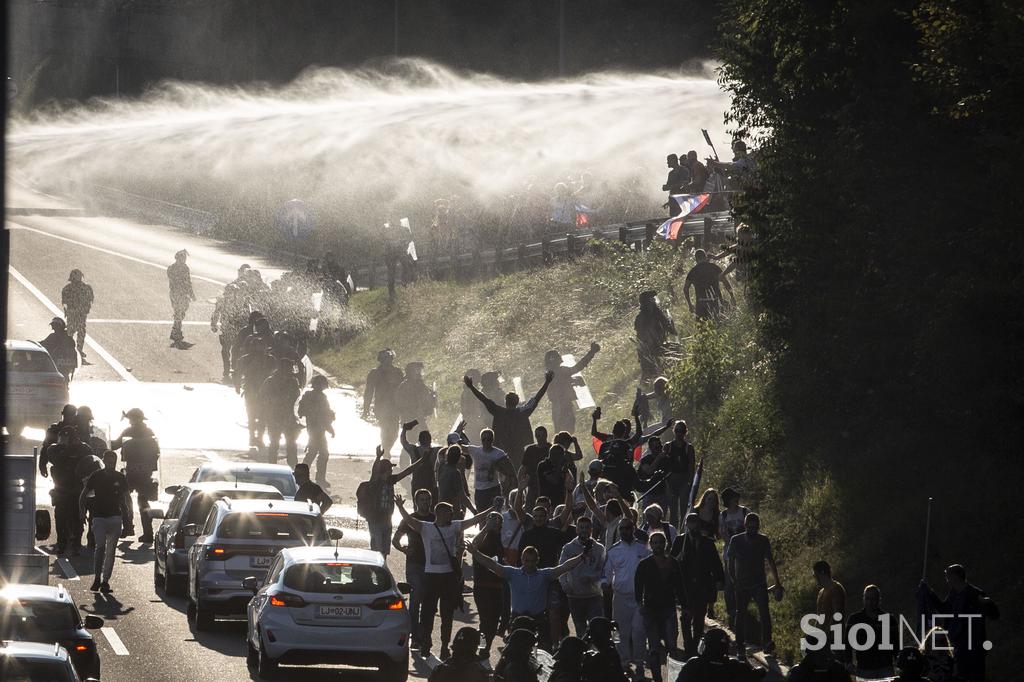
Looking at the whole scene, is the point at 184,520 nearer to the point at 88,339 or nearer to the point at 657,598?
the point at 657,598

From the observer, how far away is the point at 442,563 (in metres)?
17.1

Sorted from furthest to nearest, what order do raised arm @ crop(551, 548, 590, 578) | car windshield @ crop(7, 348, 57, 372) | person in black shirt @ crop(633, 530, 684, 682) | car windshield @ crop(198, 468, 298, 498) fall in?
car windshield @ crop(7, 348, 57, 372) → car windshield @ crop(198, 468, 298, 498) → person in black shirt @ crop(633, 530, 684, 682) → raised arm @ crop(551, 548, 590, 578)

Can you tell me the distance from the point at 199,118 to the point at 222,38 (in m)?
13.6

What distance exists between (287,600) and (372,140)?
145 ft

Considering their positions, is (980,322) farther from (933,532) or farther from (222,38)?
(222,38)

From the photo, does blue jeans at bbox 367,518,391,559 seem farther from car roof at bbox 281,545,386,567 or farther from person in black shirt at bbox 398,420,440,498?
car roof at bbox 281,545,386,567

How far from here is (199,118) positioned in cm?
7131

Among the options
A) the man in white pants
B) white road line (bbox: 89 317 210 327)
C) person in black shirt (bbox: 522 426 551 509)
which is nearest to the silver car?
person in black shirt (bbox: 522 426 551 509)

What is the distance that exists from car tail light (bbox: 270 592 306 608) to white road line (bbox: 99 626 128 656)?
212 cm

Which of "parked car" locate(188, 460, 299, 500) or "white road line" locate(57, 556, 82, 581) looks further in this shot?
"parked car" locate(188, 460, 299, 500)

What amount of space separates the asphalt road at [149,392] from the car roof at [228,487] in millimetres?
1379

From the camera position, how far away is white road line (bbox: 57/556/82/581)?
2129cm

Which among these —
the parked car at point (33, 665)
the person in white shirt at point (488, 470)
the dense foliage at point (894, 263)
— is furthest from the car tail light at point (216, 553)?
the dense foliage at point (894, 263)

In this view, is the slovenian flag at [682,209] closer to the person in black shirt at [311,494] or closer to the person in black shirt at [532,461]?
the person in black shirt at [532,461]
